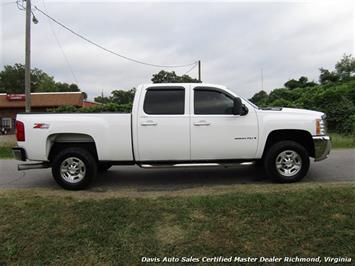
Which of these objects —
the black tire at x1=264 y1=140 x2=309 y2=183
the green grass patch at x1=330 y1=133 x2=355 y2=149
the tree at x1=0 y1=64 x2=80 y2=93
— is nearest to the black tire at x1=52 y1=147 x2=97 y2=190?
the black tire at x1=264 y1=140 x2=309 y2=183

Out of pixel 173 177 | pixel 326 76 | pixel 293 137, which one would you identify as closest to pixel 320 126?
pixel 293 137

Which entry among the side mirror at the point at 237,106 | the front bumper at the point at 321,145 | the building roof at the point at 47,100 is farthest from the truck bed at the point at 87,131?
the building roof at the point at 47,100

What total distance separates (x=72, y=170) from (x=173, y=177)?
2.12 metres

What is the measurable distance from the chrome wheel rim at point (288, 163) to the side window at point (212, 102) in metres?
1.27

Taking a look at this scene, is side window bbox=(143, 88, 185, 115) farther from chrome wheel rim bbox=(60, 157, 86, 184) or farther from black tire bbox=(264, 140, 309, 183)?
black tire bbox=(264, 140, 309, 183)

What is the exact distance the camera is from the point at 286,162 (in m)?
6.41

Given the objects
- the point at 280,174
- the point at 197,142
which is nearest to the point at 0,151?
the point at 197,142

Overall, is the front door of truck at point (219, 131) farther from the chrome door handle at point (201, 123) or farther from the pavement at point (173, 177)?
the pavement at point (173, 177)

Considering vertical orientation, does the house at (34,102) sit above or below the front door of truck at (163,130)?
above

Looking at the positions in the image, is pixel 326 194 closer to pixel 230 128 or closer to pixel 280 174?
pixel 280 174

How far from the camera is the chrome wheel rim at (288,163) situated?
6375 mm

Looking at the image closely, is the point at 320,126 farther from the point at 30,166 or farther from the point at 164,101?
the point at 30,166

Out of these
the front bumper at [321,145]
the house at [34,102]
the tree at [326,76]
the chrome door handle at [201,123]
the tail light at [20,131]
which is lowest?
the front bumper at [321,145]

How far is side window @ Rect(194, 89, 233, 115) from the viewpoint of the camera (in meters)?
6.38
